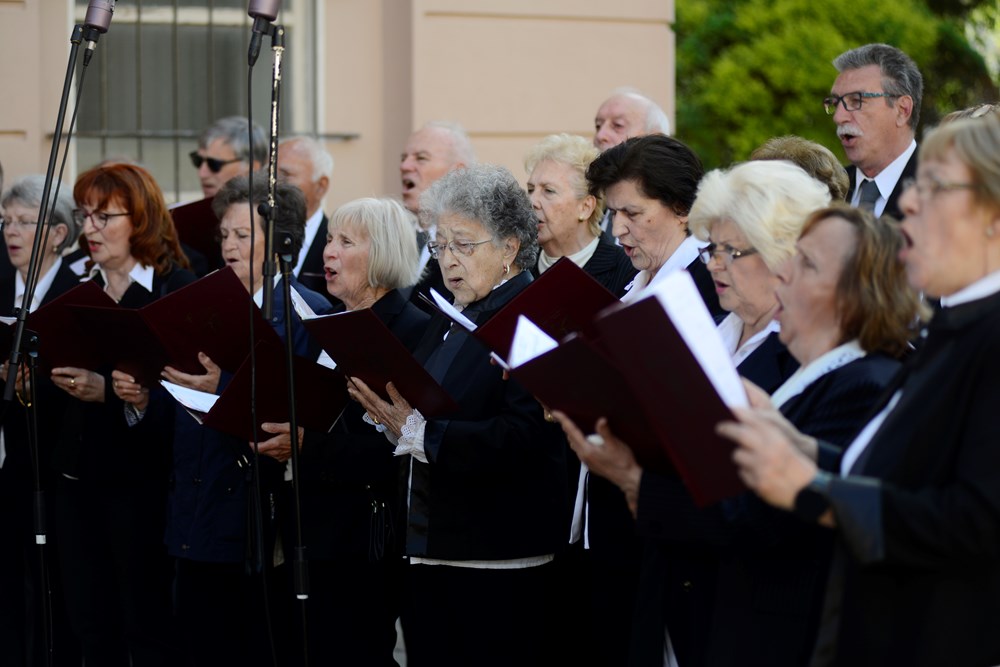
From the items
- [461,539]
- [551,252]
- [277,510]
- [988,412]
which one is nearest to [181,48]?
[551,252]

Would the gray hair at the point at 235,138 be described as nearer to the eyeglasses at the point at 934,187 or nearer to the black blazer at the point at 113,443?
the black blazer at the point at 113,443

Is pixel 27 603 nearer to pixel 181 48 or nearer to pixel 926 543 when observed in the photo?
pixel 181 48

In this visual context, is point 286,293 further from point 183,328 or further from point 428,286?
point 428,286

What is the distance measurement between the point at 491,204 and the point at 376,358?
71cm

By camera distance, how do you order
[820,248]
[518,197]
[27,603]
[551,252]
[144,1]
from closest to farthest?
[820,248] < [518,197] < [551,252] < [27,603] < [144,1]

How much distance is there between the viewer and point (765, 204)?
315 centimetres

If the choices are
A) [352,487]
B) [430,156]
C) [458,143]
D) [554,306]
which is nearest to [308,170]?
[430,156]

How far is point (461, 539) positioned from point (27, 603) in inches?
103

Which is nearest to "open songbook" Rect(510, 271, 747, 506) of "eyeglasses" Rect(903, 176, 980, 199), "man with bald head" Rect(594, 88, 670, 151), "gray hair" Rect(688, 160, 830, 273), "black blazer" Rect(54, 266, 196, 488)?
"eyeglasses" Rect(903, 176, 980, 199)

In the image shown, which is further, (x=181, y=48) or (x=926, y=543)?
(x=181, y=48)

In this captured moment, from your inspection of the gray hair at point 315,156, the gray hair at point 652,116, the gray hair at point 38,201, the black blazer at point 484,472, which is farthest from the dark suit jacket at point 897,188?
the gray hair at point 38,201

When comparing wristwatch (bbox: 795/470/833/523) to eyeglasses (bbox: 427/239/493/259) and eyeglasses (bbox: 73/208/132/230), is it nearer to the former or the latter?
eyeglasses (bbox: 427/239/493/259)

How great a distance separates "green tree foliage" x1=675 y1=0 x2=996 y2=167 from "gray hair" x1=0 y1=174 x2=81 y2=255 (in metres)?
13.2

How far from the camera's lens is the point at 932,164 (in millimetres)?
2387
